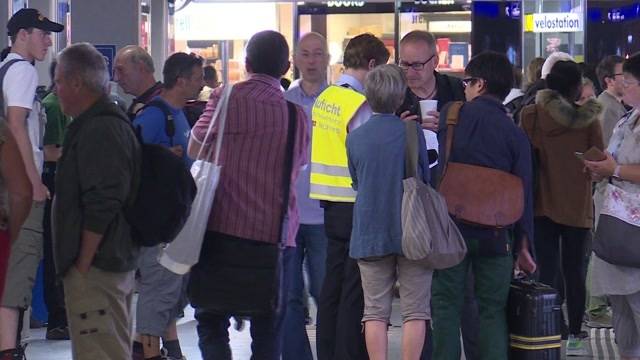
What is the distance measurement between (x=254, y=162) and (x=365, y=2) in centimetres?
1195

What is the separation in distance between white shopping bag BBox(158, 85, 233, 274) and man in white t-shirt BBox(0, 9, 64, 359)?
1578mm

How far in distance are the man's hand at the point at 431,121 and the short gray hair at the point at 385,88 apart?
1.39 feet

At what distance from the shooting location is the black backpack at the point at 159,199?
17.7 ft

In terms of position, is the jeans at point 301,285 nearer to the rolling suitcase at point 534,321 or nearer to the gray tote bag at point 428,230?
the gray tote bag at point 428,230

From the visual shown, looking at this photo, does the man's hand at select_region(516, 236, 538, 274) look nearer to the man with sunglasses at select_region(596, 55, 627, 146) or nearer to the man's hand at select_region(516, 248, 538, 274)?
the man's hand at select_region(516, 248, 538, 274)

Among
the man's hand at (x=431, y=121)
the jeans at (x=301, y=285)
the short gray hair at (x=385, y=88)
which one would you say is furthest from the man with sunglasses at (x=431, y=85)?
the jeans at (x=301, y=285)

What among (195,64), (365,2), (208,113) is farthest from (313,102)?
(365,2)

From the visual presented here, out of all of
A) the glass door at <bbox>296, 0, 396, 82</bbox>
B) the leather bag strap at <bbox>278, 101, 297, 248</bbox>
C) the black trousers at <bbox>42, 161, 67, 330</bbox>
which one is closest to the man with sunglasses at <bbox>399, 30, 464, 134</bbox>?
the leather bag strap at <bbox>278, 101, 297, 248</bbox>

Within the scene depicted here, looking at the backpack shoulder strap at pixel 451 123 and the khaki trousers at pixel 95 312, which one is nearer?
the khaki trousers at pixel 95 312

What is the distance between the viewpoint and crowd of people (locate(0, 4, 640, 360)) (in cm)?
534

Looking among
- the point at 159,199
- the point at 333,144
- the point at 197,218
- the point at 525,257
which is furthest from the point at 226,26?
the point at 159,199

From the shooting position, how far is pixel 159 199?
5.42 metres

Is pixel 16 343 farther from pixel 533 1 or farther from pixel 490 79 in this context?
pixel 533 1

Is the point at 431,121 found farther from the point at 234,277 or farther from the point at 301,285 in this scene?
the point at 234,277
